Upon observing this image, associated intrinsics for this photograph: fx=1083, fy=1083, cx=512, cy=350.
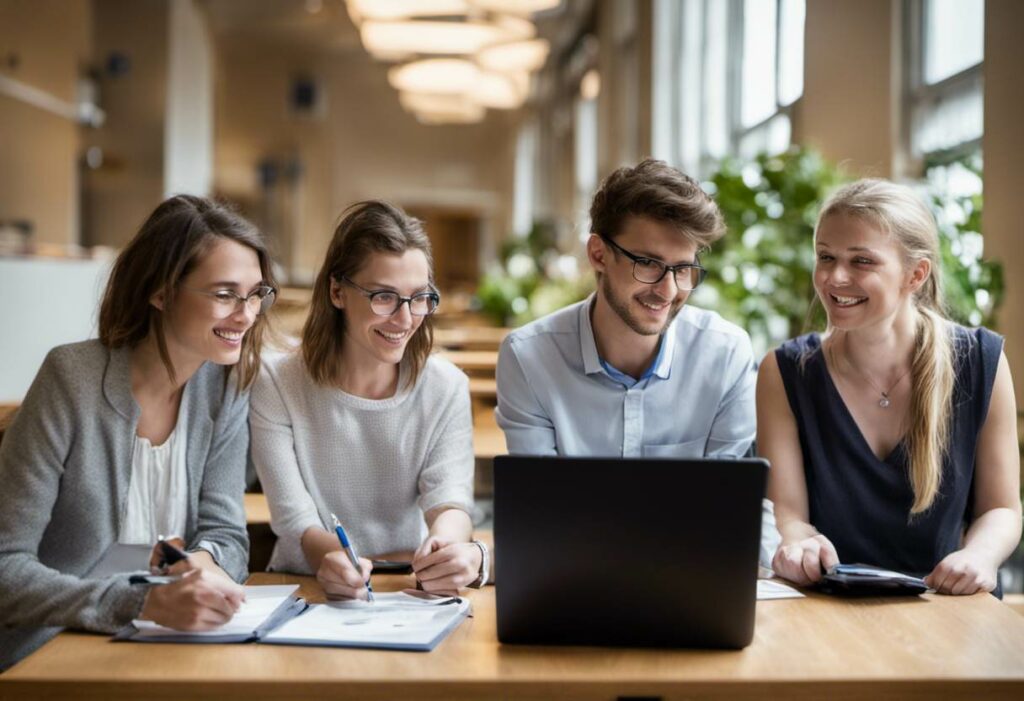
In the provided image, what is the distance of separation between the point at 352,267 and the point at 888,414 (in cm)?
111

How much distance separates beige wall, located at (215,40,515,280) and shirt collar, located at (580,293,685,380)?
15414mm

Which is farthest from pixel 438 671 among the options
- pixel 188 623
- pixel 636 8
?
pixel 636 8

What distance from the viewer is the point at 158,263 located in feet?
6.44

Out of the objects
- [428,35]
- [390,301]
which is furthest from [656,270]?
[428,35]

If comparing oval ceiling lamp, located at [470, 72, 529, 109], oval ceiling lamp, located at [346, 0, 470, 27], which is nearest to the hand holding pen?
oval ceiling lamp, located at [346, 0, 470, 27]

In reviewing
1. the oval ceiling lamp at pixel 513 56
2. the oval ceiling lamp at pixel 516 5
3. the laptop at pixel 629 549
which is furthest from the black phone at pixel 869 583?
the oval ceiling lamp at pixel 513 56

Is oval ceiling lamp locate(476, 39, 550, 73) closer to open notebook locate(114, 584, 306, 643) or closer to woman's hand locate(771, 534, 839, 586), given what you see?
woman's hand locate(771, 534, 839, 586)

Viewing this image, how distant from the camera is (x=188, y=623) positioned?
59.0 inches

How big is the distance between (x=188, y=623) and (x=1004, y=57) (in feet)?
9.88

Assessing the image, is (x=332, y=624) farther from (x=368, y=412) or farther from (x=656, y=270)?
(x=656, y=270)

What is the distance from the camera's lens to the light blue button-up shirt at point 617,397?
220 centimetres

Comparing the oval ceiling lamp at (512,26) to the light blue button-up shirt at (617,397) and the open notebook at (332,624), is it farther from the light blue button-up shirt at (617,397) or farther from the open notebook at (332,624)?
the open notebook at (332,624)

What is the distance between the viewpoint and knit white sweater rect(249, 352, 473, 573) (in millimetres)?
2102

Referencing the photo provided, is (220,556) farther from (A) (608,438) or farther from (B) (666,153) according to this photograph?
Answer: (B) (666,153)
